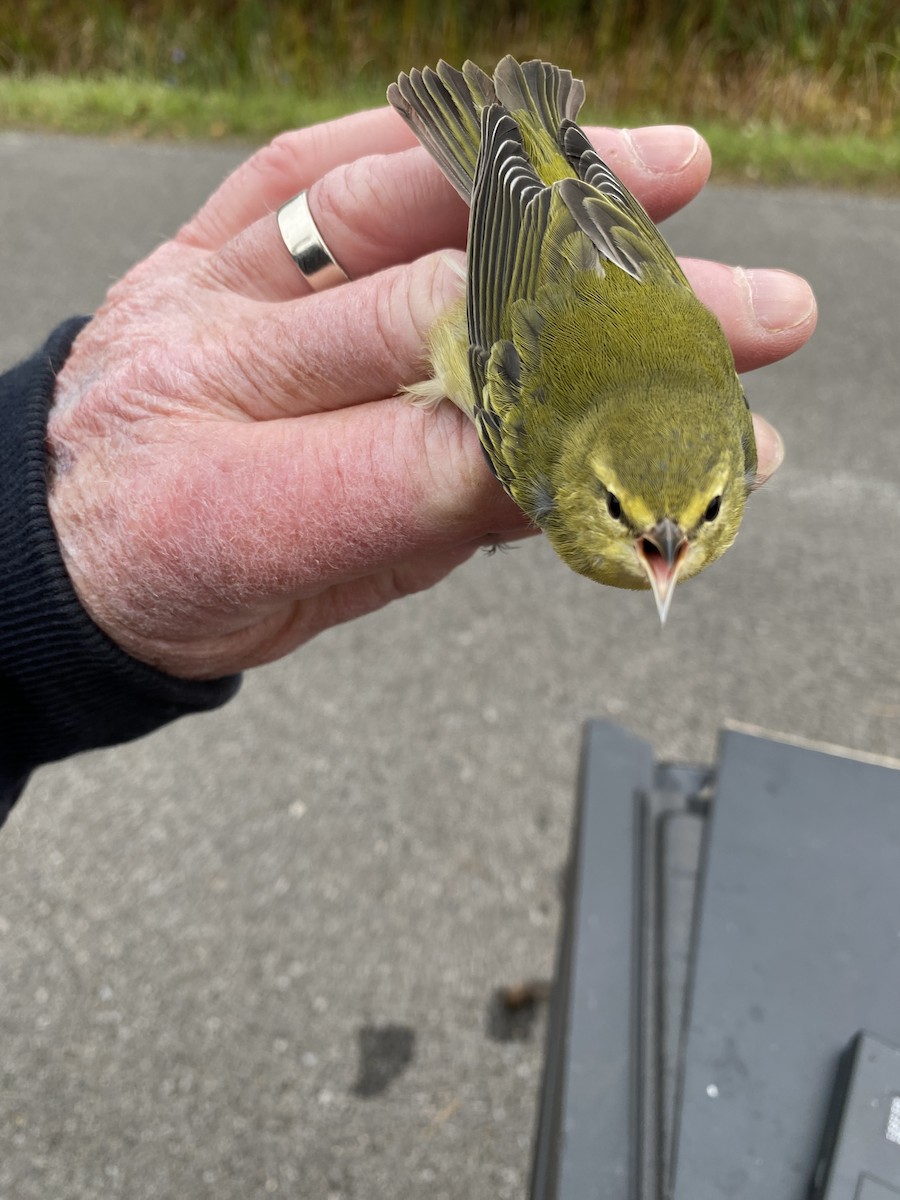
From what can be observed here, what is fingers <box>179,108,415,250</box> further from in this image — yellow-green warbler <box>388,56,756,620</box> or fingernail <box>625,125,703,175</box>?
fingernail <box>625,125,703,175</box>

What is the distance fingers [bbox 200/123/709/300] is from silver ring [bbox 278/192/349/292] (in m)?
0.01

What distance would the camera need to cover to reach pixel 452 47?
7930mm

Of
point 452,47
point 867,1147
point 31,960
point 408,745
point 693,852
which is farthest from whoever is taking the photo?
point 452,47

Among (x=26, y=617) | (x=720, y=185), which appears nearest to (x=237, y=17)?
(x=720, y=185)

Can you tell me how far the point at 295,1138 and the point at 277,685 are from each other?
5.22 ft

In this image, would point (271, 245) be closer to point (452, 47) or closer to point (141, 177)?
point (141, 177)

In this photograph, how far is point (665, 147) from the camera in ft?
6.87

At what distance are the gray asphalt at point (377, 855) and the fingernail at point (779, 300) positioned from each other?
6.28 ft

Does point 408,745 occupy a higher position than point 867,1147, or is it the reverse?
point 867,1147

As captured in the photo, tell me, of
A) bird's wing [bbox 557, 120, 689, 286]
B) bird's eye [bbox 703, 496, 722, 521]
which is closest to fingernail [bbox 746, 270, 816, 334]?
bird's wing [bbox 557, 120, 689, 286]

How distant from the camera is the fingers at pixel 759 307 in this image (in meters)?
1.94

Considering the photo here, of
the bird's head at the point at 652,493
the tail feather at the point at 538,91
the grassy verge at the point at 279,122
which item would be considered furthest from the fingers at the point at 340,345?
the grassy verge at the point at 279,122

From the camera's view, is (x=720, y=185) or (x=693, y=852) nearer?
(x=693, y=852)

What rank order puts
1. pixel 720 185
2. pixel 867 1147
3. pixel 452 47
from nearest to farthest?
pixel 867 1147
pixel 720 185
pixel 452 47
